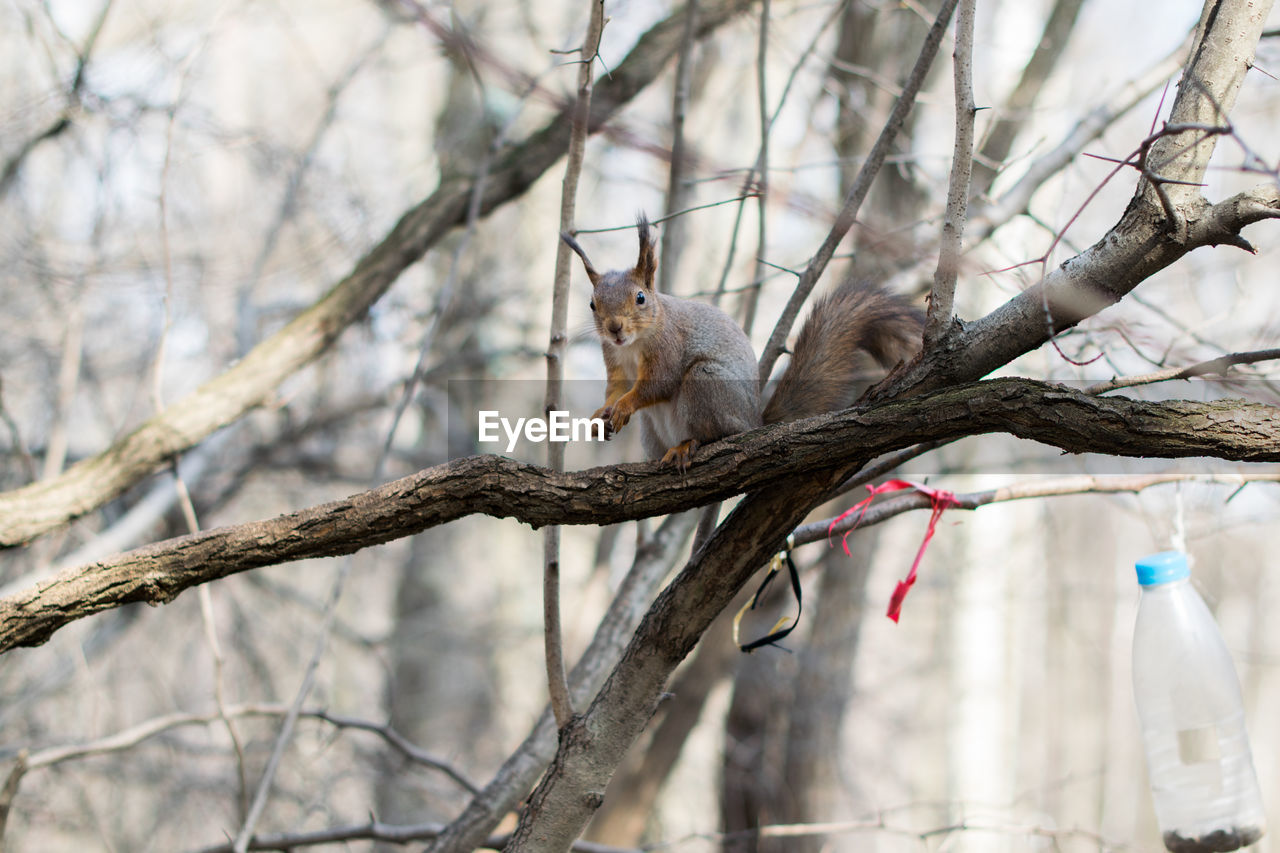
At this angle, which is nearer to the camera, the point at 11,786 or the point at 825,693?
the point at 11,786

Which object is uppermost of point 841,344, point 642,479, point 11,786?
point 841,344

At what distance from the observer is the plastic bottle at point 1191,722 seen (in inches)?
74.5

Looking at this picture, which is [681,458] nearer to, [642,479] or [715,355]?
[642,479]

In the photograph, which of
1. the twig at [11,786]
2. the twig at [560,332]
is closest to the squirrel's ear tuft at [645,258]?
the twig at [560,332]

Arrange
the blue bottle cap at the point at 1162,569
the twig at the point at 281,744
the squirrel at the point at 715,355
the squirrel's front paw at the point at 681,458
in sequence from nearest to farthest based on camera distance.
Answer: the squirrel's front paw at the point at 681,458, the blue bottle cap at the point at 1162,569, the squirrel at the point at 715,355, the twig at the point at 281,744

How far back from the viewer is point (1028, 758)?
1077 centimetres

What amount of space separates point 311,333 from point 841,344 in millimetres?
1656

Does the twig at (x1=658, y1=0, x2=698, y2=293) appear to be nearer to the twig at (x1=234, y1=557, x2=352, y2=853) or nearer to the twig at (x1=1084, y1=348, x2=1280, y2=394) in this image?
the twig at (x1=1084, y1=348, x2=1280, y2=394)

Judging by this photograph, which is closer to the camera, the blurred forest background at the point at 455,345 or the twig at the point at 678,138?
the twig at the point at 678,138

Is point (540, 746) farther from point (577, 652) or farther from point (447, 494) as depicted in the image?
point (577, 652)

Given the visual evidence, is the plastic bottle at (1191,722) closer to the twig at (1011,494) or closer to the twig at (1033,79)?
the twig at (1011,494)

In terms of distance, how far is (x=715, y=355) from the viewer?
1.95m

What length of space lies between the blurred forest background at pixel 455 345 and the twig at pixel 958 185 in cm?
62

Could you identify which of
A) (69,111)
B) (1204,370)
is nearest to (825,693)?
(1204,370)
